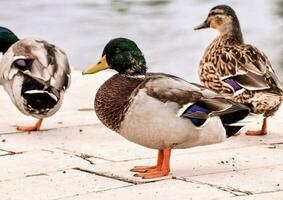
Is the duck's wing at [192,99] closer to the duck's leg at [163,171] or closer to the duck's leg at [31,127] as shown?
the duck's leg at [163,171]

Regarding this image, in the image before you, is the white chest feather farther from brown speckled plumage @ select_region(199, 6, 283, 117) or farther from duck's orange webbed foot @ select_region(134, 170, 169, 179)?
brown speckled plumage @ select_region(199, 6, 283, 117)

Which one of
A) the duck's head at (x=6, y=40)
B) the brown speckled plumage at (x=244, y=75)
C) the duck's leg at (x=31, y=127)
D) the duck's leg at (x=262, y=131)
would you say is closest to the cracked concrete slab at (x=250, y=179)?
the brown speckled plumage at (x=244, y=75)

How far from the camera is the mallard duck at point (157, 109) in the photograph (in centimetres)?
692

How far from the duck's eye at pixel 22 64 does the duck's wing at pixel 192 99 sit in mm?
2034

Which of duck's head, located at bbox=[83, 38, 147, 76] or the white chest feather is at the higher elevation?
duck's head, located at bbox=[83, 38, 147, 76]

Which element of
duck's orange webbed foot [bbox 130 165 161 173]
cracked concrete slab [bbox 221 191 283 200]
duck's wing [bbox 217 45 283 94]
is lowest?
duck's orange webbed foot [bbox 130 165 161 173]

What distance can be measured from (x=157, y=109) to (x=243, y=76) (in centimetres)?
204

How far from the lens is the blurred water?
48.0ft

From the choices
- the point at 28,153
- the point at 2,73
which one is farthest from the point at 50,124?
the point at 28,153

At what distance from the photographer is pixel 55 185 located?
688 cm

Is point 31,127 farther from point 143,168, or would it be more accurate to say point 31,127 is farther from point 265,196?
point 265,196

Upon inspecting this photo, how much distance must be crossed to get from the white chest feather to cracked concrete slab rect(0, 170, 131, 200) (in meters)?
0.36

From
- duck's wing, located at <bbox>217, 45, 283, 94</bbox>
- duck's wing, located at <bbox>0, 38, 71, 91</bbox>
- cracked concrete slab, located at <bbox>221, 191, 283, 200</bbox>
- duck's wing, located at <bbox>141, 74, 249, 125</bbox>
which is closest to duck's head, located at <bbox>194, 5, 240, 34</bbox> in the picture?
duck's wing, located at <bbox>217, 45, 283, 94</bbox>

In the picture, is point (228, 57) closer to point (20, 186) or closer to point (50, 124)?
point (50, 124)
